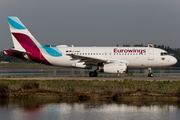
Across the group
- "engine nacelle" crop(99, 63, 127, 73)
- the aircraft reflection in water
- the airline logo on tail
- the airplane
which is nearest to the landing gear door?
the airplane

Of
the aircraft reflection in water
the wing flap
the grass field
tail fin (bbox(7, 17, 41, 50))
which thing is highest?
tail fin (bbox(7, 17, 41, 50))

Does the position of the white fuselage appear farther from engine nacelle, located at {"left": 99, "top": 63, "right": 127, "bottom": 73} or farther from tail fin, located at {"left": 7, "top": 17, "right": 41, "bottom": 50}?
tail fin, located at {"left": 7, "top": 17, "right": 41, "bottom": 50}

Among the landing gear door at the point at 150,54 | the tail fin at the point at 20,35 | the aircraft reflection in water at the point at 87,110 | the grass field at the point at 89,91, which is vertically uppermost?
the tail fin at the point at 20,35

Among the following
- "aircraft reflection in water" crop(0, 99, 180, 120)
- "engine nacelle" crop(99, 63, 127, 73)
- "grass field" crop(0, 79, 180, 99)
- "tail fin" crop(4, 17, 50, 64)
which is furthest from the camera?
"tail fin" crop(4, 17, 50, 64)

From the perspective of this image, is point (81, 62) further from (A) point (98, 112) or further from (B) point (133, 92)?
(A) point (98, 112)

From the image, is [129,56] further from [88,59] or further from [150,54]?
[88,59]

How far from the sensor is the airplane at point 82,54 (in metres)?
35.7

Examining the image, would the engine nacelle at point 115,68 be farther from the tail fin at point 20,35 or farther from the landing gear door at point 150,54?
the tail fin at point 20,35

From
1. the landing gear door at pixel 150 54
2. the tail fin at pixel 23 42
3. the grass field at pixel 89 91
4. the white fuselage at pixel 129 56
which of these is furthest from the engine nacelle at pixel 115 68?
the grass field at pixel 89 91

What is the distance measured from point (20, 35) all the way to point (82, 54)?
8717 millimetres

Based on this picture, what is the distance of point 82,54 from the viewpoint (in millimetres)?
36625

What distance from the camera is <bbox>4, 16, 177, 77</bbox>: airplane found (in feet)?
117

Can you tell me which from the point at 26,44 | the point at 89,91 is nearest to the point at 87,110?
the point at 89,91

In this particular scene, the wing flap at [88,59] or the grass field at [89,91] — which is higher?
the wing flap at [88,59]
